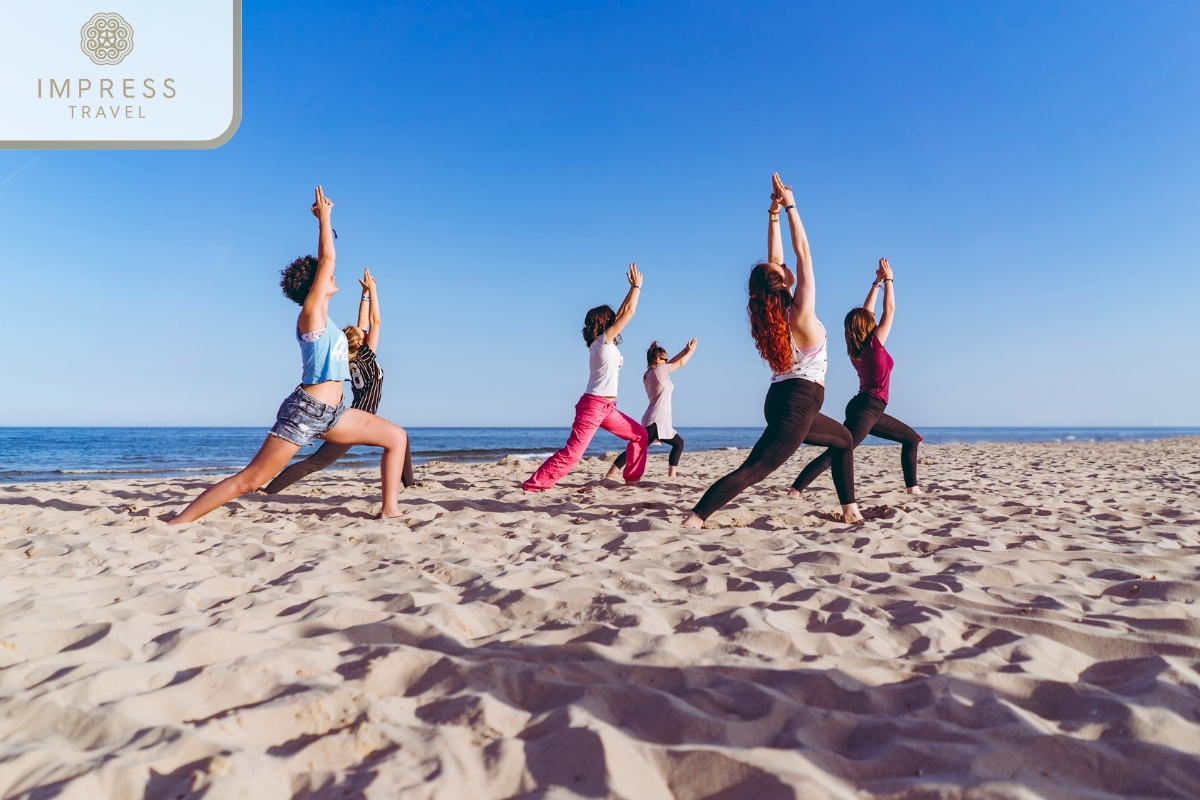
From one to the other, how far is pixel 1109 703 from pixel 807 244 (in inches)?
125

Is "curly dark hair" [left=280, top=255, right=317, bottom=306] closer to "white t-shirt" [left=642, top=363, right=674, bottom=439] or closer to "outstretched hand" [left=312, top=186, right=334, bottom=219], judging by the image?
"outstretched hand" [left=312, top=186, right=334, bottom=219]

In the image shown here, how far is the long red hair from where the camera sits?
4574mm

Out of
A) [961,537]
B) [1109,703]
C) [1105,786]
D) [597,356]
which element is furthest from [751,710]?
[597,356]

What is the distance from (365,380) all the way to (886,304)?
4703 mm

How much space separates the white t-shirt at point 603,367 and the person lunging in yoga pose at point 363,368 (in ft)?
5.95

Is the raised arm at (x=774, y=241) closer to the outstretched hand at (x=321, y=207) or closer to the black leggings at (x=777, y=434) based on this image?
the black leggings at (x=777, y=434)

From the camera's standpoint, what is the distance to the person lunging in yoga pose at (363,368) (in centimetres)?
603

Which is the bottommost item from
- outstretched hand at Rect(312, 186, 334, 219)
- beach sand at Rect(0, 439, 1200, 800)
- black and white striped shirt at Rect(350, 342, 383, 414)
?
beach sand at Rect(0, 439, 1200, 800)

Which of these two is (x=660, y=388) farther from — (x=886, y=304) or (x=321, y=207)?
(x=321, y=207)

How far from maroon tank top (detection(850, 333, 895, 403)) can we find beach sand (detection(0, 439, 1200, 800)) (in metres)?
1.86

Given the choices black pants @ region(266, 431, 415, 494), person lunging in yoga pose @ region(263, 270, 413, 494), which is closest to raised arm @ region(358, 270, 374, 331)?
person lunging in yoga pose @ region(263, 270, 413, 494)

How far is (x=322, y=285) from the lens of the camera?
4480 millimetres

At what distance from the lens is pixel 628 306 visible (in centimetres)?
605

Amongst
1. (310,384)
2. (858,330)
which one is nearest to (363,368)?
(310,384)
